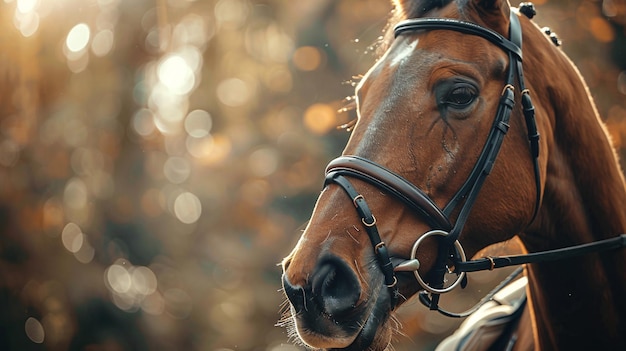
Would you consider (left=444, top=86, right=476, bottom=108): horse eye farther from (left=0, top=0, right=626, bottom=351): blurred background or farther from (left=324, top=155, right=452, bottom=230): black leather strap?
(left=0, top=0, right=626, bottom=351): blurred background

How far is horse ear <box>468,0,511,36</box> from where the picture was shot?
9.67 ft

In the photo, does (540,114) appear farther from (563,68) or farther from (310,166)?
(310,166)

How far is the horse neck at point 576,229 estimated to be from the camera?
2.98m

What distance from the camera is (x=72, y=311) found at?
31.3ft

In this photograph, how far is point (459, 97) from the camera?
2746mm

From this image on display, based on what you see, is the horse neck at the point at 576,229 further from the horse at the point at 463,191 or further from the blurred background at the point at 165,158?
the blurred background at the point at 165,158

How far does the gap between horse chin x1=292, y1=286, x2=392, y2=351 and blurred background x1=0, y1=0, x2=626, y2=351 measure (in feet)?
23.3

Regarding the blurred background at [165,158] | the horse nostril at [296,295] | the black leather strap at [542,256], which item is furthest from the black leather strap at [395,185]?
the blurred background at [165,158]

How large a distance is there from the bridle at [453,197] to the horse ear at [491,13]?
0.17ft

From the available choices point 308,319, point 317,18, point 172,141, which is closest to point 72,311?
point 172,141

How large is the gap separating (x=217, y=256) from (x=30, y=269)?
2.50 meters

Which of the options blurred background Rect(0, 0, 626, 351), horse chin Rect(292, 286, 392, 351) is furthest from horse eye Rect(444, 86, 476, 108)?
blurred background Rect(0, 0, 626, 351)

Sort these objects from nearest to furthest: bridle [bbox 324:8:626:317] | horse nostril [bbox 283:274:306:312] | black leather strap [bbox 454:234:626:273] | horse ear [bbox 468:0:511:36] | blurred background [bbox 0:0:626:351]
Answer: horse nostril [bbox 283:274:306:312]
bridle [bbox 324:8:626:317]
black leather strap [bbox 454:234:626:273]
horse ear [bbox 468:0:511:36]
blurred background [bbox 0:0:626:351]

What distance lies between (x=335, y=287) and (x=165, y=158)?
8780 millimetres
